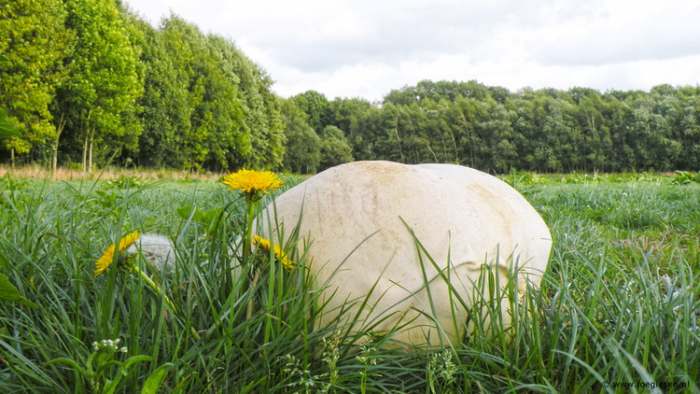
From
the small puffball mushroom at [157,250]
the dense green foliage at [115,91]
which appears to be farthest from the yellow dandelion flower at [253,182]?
the dense green foliage at [115,91]

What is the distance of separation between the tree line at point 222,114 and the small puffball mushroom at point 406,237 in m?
0.88

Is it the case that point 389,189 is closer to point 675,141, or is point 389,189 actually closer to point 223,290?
point 223,290

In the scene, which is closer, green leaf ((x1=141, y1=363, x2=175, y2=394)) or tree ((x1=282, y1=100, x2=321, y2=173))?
green leaf ((x1=141, y1=363, x2=175, y2=394))

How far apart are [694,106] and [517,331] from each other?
61.5 m

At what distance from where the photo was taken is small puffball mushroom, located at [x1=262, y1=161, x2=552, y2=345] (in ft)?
4.96

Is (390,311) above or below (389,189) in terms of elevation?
below

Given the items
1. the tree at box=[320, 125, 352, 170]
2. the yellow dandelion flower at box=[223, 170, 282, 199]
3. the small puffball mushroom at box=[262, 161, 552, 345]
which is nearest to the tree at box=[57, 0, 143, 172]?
the small puffball mushroom at box=[262, 161, 552, 345]

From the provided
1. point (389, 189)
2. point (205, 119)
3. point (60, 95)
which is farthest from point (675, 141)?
point (389, 189)

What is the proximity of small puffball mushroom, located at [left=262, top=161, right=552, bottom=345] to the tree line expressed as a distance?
0.88 m

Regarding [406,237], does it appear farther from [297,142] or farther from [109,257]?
[297,142]

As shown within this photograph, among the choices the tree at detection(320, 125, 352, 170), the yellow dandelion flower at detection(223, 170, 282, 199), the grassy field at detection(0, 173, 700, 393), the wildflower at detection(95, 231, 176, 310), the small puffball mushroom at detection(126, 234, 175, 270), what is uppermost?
the tree at detection(320, 125, 352, 170)

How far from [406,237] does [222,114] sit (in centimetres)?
3178

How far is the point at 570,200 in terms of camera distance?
6449 millimetres

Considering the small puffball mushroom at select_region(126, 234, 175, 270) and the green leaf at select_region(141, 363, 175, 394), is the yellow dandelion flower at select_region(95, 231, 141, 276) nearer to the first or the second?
the green leaf at select_region(141, 363, 175, 394)
